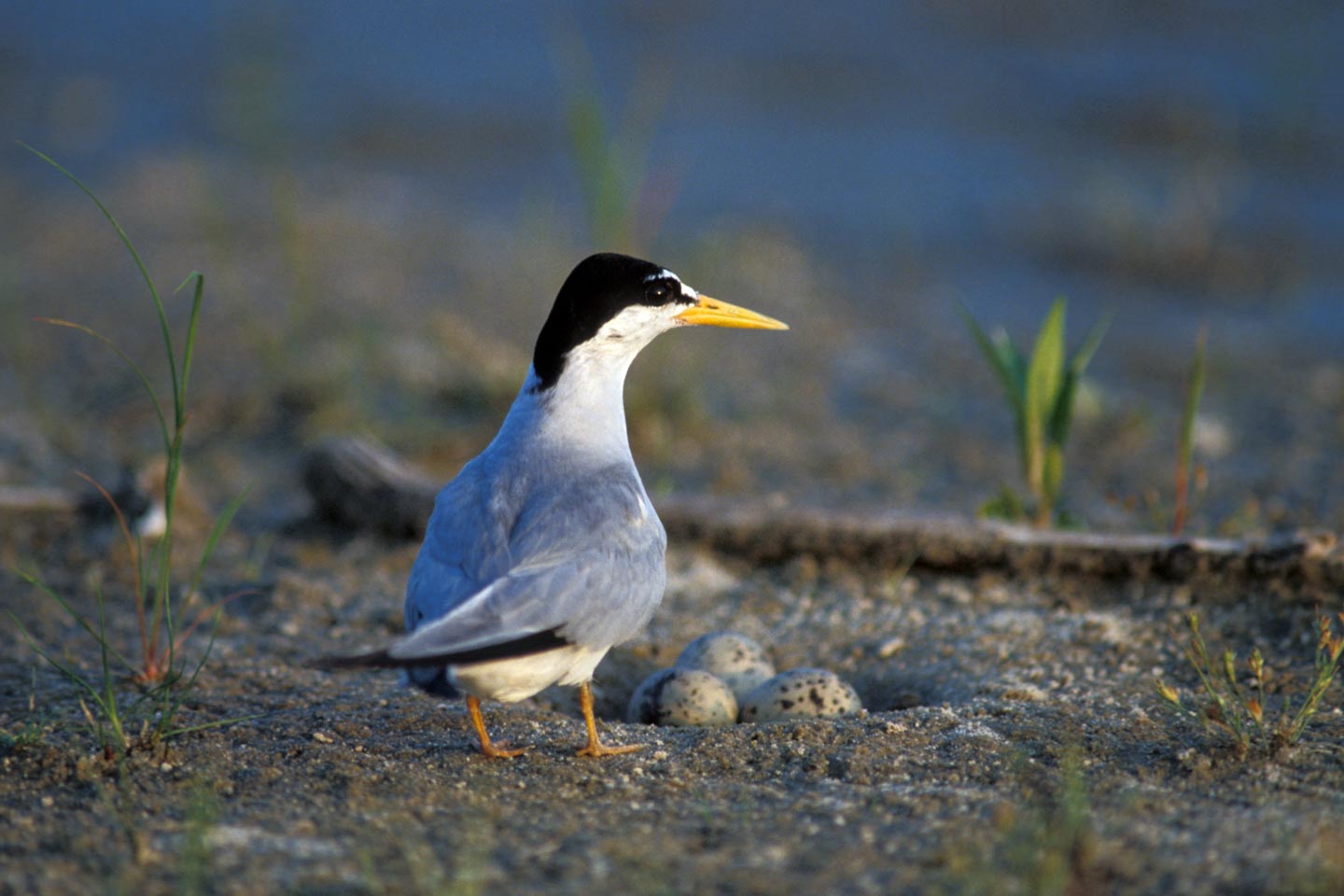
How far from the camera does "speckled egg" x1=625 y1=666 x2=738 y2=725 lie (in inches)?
139

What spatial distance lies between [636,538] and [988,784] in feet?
3.10

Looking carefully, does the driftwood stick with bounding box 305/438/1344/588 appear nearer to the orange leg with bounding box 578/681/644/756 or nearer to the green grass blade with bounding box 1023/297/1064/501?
the green grass blade with bounding box 1023/297/1064/501

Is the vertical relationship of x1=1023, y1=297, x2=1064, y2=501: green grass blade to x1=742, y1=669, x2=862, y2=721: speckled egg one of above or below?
above

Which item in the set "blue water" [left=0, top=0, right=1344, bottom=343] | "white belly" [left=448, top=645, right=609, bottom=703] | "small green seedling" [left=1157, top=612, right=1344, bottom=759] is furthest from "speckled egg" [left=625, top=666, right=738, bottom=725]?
"blue water" [left=0, top=0, right=1344, bottom=343]

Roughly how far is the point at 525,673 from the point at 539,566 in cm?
23

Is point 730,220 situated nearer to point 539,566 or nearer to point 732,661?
point 732,661

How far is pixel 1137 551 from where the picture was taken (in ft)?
14.3

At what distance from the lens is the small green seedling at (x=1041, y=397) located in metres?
4.46

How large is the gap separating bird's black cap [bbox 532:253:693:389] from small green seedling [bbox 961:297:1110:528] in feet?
4.22

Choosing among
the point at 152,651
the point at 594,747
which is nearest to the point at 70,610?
the point at 152,651

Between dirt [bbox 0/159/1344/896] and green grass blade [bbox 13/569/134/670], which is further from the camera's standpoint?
green grass blade [bbox 13/569/134/670]

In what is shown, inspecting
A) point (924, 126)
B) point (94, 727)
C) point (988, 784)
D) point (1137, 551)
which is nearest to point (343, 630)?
point (94, 727)

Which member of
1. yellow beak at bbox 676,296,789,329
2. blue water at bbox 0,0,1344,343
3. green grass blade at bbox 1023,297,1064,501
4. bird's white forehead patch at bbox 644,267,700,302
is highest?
blue water at bbox 0,0,1344,343

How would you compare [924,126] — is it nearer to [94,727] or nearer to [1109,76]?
[1109,76]
